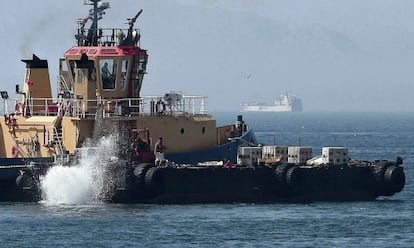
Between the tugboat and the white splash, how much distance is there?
0.87ft

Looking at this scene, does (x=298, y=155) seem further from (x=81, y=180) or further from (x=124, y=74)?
(x=81, y=180)

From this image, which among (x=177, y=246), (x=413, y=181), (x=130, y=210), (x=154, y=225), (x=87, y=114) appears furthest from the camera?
(x=413, y=181)

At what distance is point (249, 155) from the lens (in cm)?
5572

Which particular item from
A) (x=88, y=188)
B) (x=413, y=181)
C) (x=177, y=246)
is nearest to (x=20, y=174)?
(x=88, y=188)

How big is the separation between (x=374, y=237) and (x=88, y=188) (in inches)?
472

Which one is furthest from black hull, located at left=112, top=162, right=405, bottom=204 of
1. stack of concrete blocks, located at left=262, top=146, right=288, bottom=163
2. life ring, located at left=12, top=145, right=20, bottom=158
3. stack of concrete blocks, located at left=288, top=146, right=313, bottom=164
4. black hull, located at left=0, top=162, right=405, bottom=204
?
life ring, located at left=12, top=145, right=20, bottom=158

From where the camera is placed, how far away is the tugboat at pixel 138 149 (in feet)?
177

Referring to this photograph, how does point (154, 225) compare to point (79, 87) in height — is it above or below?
below

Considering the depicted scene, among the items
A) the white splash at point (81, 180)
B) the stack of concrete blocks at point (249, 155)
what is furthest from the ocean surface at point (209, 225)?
the stack of concrete blocks at point (249, 155)

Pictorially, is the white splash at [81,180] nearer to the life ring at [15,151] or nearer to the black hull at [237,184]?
the black hull at [237,184]

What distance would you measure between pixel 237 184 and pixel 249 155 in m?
1.74

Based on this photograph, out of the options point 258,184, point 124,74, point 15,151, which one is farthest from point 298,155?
point 15,151

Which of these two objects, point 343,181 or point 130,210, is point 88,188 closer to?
point 130,210

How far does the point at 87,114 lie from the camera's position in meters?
55.8
